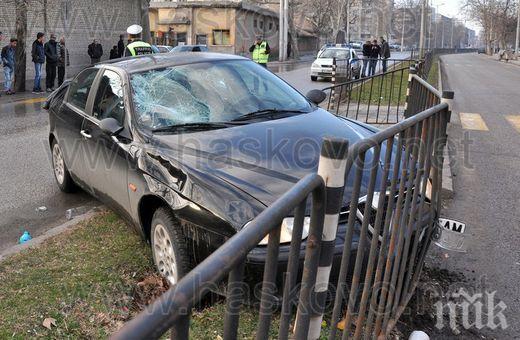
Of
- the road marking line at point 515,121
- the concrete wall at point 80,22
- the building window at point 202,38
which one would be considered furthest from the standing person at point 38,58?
the building window at point 202,38

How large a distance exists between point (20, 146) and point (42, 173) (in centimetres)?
208

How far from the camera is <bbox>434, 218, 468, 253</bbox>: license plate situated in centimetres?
431

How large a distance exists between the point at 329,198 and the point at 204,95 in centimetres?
286

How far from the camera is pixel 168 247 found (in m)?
3.73

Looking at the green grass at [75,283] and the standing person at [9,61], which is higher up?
the standing person at [9,61]

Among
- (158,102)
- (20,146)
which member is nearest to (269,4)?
(20,146)

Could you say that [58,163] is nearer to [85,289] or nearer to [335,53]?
[85,289]

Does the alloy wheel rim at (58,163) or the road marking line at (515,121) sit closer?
the alloy wheel rim at (58,163)

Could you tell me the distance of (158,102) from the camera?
4539mm

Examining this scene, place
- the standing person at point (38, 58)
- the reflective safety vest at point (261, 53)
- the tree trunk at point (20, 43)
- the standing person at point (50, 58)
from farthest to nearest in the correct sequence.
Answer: the reflective safety vest at point (261, 53) < the standing person at point (50, 58) < the standing person at point (38, 58) < the tree trunk at point (20, 43)

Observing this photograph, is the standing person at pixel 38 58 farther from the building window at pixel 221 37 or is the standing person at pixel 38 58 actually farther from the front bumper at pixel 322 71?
the building window at pixel 221 37

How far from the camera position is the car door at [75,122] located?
5418 millimetres

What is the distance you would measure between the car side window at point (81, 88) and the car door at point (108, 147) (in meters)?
0.26

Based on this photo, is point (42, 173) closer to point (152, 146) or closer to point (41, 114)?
Result: point (152, 146)
